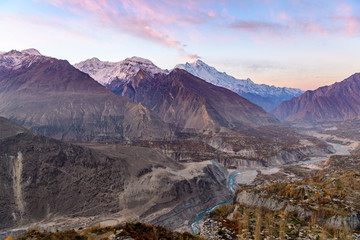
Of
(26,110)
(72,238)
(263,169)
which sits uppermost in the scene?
(26,110)

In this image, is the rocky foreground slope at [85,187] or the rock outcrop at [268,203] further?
the rocky foreground slope at [85,187]

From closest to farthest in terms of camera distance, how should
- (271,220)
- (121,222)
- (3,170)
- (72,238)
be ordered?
1. (72,238)
2. (271,220)
3. (121,222)
4. (3,170)

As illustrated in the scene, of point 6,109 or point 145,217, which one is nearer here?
point 145,217

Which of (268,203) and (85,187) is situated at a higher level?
(85,187)

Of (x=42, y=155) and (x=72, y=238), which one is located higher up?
(x=42, y=155)

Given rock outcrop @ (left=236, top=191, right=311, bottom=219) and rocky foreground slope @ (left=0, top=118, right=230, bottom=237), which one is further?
rocky foreground slope @ (left=0, top=118, right=230, bottom=237)

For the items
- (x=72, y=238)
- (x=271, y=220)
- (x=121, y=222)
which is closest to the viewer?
(x=72, y=238)

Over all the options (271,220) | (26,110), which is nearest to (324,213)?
(271,220)

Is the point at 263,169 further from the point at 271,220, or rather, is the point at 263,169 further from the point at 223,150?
the point at 271,220

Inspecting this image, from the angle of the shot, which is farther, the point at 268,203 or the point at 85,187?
the point at 85,187

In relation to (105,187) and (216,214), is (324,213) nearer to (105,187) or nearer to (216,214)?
(216,214)
